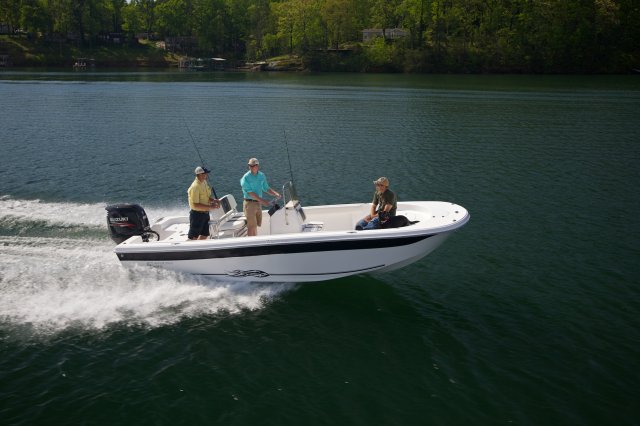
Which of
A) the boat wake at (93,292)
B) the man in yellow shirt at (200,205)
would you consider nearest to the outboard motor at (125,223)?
the boat wake at (93,292)

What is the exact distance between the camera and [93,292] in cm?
1090

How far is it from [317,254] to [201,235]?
8.32ft

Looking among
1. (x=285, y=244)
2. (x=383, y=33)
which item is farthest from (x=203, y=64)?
(x=285, y=244)

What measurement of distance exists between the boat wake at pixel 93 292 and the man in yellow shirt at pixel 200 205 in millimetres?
934

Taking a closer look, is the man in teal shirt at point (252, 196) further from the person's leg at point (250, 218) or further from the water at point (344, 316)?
the water at point (344, 316)

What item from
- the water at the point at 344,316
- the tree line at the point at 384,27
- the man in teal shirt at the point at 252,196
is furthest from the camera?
the tree line at the point at 384,27

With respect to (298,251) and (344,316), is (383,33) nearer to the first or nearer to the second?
(298,251)

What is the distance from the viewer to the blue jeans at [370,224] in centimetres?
1107

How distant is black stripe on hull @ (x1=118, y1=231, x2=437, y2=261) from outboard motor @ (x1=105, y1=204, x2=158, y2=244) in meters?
0.78

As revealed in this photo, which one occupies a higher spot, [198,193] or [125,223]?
[198,193]

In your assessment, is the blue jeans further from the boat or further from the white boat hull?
the white boat hull

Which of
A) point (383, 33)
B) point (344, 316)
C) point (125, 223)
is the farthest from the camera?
point (383, 33)

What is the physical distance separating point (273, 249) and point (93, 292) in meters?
3.69

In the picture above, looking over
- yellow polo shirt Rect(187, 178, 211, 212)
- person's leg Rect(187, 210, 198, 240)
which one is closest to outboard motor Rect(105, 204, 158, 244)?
person's leg Rect(187, 210, 198, 240)
